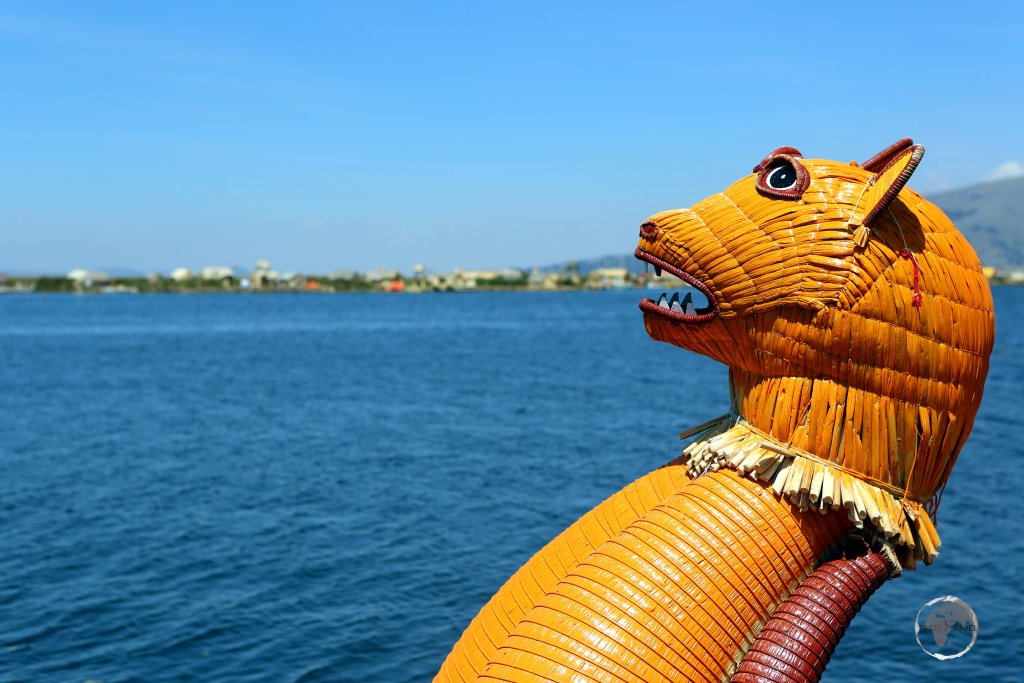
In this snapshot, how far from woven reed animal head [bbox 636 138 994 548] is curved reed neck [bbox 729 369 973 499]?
13 mm

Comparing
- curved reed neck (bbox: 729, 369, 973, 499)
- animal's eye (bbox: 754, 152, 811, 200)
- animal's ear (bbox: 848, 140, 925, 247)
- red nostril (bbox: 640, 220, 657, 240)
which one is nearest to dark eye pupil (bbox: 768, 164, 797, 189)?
animal's eye (bbox: 754, 152, 811, 200)

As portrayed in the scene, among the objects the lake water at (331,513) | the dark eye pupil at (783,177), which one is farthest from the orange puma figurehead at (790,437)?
the lake water at (331,513)

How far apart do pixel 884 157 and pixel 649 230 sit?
58.8 inches

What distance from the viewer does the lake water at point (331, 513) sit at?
14.4 metres

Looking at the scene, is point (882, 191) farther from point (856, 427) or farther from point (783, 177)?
point (856, 427)

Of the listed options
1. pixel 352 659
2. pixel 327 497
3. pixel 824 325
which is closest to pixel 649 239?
pixel 824 325

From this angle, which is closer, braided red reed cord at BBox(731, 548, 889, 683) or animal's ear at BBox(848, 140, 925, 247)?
braided red reed cord at BBox(731, 548, 889, 683)

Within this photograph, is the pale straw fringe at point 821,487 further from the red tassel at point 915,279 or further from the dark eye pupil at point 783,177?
the dark eye pupil at point 783,177

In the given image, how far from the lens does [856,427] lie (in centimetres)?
586

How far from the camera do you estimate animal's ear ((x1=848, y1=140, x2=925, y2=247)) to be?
5754 mm

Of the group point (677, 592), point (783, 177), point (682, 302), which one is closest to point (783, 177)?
point (783, 177)

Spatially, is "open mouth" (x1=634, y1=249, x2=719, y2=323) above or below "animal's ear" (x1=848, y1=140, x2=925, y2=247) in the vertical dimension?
below

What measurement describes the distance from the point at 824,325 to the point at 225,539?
16.3 metres

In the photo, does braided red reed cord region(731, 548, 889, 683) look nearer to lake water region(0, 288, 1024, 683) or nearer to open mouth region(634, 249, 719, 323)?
open mouth region(634, 249, 719, 323)
